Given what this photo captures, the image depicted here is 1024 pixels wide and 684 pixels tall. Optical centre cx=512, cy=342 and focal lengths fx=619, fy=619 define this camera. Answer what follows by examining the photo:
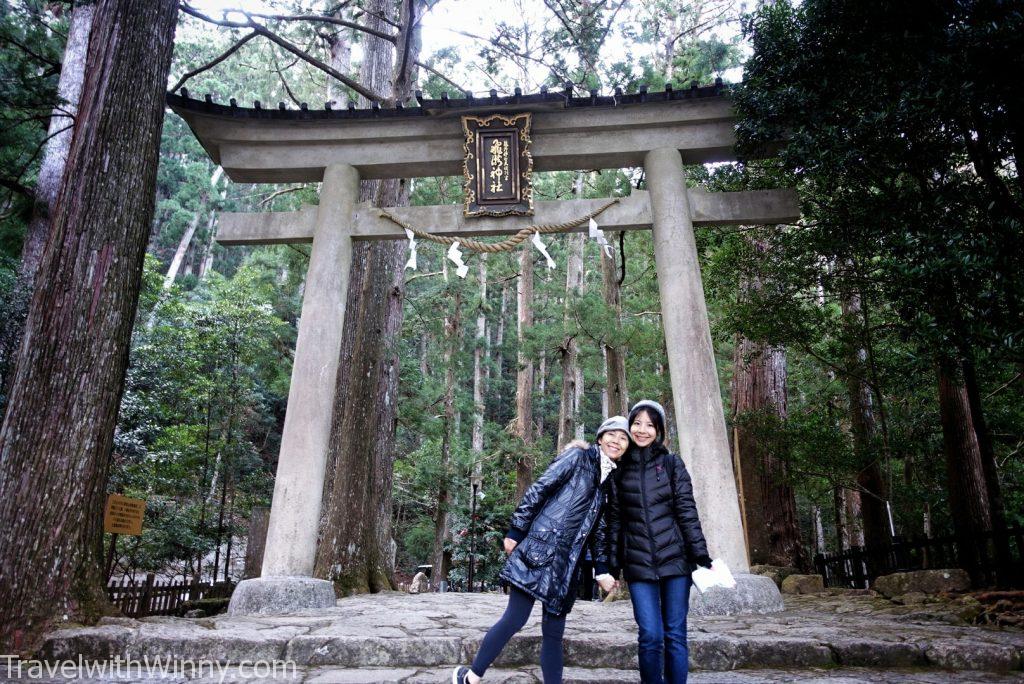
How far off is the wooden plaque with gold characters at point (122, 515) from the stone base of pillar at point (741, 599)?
5.74 m

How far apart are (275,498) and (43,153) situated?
27.6 feet

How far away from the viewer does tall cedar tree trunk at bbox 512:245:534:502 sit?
1415 centimetres

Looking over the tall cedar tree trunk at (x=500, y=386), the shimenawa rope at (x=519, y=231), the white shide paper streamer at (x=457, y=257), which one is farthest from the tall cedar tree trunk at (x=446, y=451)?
the shimenawa rope at (x=519, y=231)

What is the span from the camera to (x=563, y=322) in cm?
1410

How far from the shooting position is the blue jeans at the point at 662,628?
2.65 m

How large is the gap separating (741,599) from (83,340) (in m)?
5.24

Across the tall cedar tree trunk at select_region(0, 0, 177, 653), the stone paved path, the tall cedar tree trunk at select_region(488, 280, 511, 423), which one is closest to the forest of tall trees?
the tall cedar tree trunk at select_region(0, 0, 177, 653)

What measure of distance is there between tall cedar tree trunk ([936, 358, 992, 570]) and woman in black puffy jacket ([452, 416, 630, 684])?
215 inches

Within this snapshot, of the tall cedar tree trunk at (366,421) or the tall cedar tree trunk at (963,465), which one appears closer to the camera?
the tall cedar tree trunk at (963,465)

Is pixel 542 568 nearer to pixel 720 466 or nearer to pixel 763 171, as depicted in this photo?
pixel 720 466

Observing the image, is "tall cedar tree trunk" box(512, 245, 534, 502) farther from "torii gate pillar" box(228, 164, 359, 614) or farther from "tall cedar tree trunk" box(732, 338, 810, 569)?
"torii gate pillar" box(228, 164, 359, 614)

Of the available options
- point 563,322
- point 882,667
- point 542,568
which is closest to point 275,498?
point 542,568

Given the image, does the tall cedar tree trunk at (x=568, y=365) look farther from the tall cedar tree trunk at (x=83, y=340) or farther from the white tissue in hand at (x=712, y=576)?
the white tissue in hand at (x=712, y=576)

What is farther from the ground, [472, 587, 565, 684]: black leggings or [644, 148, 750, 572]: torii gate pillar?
[644, 148, 750, 572]: torii gate pillar
